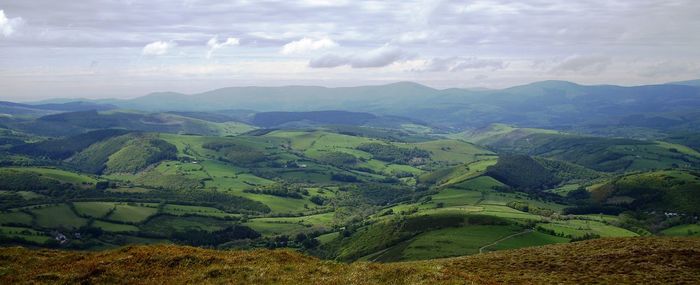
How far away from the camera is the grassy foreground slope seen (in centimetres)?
3991

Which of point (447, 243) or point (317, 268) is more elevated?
point (317, 268)

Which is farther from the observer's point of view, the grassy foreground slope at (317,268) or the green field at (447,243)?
the green field at (447,243)

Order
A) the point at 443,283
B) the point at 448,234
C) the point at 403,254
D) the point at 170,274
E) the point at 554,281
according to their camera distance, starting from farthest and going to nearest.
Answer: the point at 448,234 → the point at 403,254 → the point at 554,281 → the point at 170,274 → the point at 443,283

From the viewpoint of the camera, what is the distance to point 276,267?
43625 mm

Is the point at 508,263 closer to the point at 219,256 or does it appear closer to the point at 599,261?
the point at 599,261

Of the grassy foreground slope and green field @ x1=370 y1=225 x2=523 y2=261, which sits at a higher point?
the grassy foreground slope

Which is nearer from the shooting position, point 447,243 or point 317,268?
point 317,268

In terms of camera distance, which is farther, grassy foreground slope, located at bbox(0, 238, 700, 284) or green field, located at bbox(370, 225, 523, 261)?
green field, located at bbox(370, 225, 523, 261)

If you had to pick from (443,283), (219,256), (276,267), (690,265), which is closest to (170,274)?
(219,256)

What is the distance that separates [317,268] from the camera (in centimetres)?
4353

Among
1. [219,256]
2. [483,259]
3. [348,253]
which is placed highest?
[219,256]

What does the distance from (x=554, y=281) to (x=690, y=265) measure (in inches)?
592

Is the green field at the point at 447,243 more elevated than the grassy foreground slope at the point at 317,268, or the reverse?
the grassy foreground slope at the point at 317,268

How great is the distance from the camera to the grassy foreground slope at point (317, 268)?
39.9m
